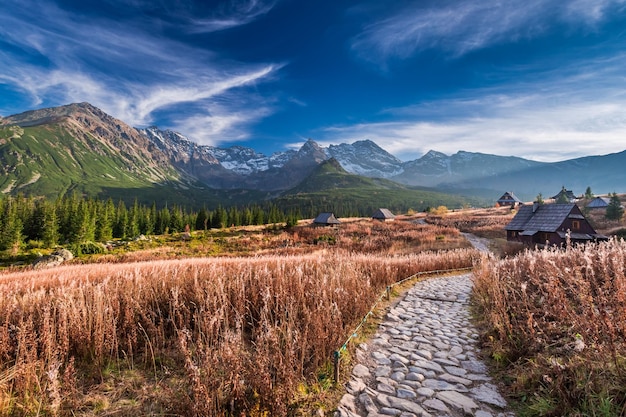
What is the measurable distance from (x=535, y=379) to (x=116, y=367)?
6390 millimetres

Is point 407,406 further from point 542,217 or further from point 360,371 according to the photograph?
point 542,217

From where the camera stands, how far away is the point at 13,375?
131 inches

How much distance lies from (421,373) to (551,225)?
35412 mm

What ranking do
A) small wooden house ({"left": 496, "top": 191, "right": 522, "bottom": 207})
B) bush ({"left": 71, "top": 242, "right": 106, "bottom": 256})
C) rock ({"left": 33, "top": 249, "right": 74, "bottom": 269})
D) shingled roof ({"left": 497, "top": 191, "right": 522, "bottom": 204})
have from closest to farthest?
rock ({"left": 33, "top": 249, "right": 74, "bottom": 269}) → bush ({"left": 71, "top": 242, "right": 106, "bottom": 256}) → small wooden house ({"left": 496, "top": 191, "right": 522, "bottom": 207}) → shingled roof ({"left": 497, "top": 191, "right": 522, "bottom": 204})

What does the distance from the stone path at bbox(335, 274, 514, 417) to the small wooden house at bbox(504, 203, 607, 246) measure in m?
27.9

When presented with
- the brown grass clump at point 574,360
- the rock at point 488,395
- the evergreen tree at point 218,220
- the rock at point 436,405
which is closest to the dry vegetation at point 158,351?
the rock at point 436,405

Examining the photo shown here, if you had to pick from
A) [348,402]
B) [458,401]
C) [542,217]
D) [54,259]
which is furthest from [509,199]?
[54,259]

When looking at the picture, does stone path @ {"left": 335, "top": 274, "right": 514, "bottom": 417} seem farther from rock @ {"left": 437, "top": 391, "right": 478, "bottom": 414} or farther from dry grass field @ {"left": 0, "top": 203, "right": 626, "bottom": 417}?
dry grass field @ {"left": 0, "top": 203, "right": 626, "bottom": 417}

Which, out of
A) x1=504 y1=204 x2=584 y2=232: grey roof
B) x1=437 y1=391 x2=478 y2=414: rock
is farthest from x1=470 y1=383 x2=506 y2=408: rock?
x1=504 y1=204 x2=584 y2=232: grey roof

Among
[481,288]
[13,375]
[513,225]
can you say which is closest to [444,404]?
[13,375]

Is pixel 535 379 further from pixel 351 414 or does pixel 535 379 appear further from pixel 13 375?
pixel 13 375

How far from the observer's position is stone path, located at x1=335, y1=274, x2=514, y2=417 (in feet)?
12.5

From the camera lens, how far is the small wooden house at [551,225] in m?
29.1

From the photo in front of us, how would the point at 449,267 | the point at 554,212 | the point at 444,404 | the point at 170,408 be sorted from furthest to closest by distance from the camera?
the point at 554,212
the point at 449,267
the point at 444,404
the point at 170,408
